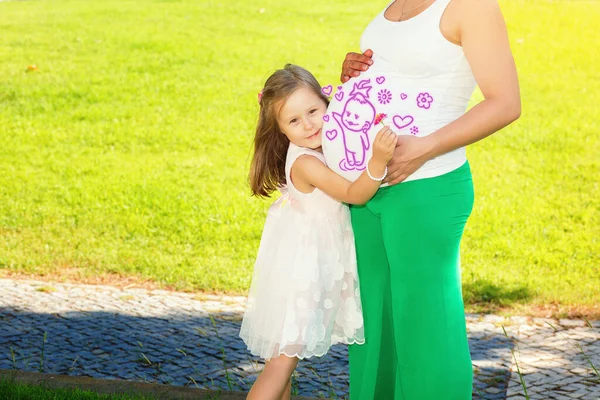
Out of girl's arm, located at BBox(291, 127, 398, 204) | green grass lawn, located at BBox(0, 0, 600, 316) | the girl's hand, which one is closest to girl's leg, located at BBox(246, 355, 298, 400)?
girl's arm, located at BBox(291, 127, 398, 204)

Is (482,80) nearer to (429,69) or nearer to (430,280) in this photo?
(429,69)

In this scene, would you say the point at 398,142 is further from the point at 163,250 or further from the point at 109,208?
the point at 109,208

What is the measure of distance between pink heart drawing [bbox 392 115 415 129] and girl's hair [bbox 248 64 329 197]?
0.47 metres

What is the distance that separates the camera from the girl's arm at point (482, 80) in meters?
2.56

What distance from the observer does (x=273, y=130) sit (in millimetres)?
3209

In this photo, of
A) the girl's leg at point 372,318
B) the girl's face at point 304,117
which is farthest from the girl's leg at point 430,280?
the girl's face at point 304,117

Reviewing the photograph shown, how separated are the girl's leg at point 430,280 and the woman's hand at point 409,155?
0.08 metres

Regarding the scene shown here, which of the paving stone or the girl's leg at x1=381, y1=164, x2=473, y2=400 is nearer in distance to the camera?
the girl's leg at x1=381, y1=164, x2=473, y2=400

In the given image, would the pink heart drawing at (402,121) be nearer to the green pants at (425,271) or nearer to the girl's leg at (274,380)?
the green pants at (425,271)

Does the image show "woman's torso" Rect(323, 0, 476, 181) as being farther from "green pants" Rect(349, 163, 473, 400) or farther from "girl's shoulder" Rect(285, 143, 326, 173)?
"girl's shoulder" Rect(285, 143, 326, 173)

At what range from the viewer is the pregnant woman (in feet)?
8.50

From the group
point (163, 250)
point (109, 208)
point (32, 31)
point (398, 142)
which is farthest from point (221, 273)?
point (32, 31)

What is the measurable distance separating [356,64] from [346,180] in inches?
14.7

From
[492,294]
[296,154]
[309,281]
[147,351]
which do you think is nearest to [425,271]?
[309,281]
